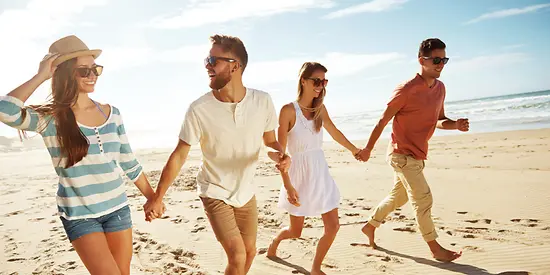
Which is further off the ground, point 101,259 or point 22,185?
point 101,259

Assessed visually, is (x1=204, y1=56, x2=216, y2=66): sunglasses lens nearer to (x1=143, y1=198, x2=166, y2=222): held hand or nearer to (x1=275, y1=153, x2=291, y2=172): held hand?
(x1=275, y1=153, x2=291, y2=172): held hand

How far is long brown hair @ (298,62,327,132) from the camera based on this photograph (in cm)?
460

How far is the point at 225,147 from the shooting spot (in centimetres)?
343

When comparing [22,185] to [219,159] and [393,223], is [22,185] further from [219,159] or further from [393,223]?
[219,159]

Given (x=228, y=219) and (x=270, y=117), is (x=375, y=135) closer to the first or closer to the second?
(x=270, y=117)

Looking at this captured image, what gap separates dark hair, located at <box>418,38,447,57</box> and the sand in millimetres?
2347

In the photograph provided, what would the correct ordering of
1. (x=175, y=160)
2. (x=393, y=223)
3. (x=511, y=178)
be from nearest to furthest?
1. (x=175, y=160)
2. (x=393, y=223)
3. (x=511, y=178)

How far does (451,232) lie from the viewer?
20.0ft

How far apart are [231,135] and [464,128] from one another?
3.17 meters

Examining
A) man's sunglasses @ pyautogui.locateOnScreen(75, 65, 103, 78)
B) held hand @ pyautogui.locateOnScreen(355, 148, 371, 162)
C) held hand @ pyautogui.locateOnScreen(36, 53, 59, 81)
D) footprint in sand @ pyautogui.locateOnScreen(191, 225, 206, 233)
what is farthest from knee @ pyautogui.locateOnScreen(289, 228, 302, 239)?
held hand @ pyautogui.locateOnScreen(36, 53, 59, 81)

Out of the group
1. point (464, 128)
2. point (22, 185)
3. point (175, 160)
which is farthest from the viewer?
point (22, 185)

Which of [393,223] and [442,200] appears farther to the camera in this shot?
[442,200]

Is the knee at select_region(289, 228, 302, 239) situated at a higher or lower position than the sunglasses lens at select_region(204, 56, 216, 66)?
lower

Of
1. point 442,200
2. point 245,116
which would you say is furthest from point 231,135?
point 442,200
